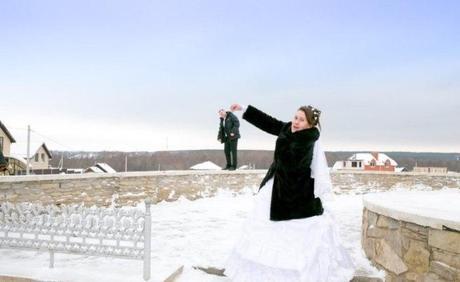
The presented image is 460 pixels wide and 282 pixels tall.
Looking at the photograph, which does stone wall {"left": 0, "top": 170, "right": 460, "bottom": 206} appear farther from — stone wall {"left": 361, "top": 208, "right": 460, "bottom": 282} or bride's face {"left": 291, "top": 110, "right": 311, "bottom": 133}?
stone wall {"left": 361, "top": 208, "right": 460, "bottom": 282}

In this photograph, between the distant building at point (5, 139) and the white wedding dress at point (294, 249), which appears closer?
the white wedding dress at point (294, 249)

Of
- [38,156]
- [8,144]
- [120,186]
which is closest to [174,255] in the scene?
[120,186]

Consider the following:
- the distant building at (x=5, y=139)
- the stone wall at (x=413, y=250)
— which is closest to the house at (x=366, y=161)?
the distant building at (x=5, y=139)

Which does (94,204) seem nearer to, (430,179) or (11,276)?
(11,276)

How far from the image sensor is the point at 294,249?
371 cm

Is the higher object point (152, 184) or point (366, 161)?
point (366, 161)

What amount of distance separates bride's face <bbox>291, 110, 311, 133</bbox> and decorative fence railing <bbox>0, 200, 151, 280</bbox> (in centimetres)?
157

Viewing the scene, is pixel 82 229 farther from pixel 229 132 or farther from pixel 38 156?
pixel 38 156

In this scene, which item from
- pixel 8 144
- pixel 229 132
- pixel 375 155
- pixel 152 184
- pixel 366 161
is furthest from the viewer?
pixel 366 161

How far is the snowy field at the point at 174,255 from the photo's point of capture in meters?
4.30

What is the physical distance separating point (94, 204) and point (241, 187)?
4.53 meters

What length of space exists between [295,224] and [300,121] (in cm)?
93

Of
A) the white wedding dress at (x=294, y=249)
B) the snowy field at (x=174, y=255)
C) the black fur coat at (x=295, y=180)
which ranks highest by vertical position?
the black fur coat at (x=295, y=180)

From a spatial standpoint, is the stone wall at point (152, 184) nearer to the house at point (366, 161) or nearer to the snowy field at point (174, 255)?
the snowy field at point (174, 255)
